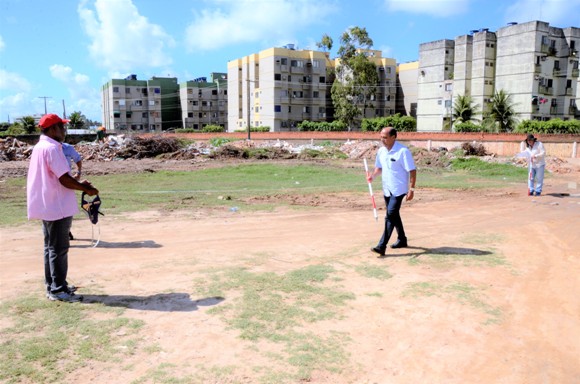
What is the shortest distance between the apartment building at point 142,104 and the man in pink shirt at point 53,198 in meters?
89.5

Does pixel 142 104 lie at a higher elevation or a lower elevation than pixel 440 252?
higher

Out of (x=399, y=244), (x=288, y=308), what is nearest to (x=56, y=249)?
(x=288, y=308)

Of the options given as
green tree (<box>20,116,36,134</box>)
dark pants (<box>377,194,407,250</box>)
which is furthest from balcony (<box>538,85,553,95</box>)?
green tree (<box>20,116,36,134</box>)

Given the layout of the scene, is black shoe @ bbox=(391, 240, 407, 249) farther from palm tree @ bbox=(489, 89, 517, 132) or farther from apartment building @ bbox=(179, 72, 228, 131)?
apartment building @ bbox=(179, 72, 228, 131)

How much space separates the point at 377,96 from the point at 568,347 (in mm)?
75898

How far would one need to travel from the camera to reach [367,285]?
226 inches

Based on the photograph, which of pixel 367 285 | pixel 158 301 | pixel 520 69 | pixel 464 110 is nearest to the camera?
pixel 158 301

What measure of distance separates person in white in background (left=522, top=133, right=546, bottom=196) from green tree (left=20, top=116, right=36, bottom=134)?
72.2 meters

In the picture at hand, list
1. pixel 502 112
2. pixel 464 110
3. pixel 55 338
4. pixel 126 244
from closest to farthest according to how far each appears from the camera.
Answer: pixel 55 338 → pixel 126 244 → pixel 502 112 → pixel 464 110

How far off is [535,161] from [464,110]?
45.3 meters

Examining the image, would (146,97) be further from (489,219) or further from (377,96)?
(489,219)

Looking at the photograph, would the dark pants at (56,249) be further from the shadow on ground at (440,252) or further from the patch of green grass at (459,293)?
the shadow on ground at (440,252)

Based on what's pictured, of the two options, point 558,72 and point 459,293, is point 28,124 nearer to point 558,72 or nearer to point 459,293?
point 558,72

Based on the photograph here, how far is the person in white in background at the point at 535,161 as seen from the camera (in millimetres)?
13465
